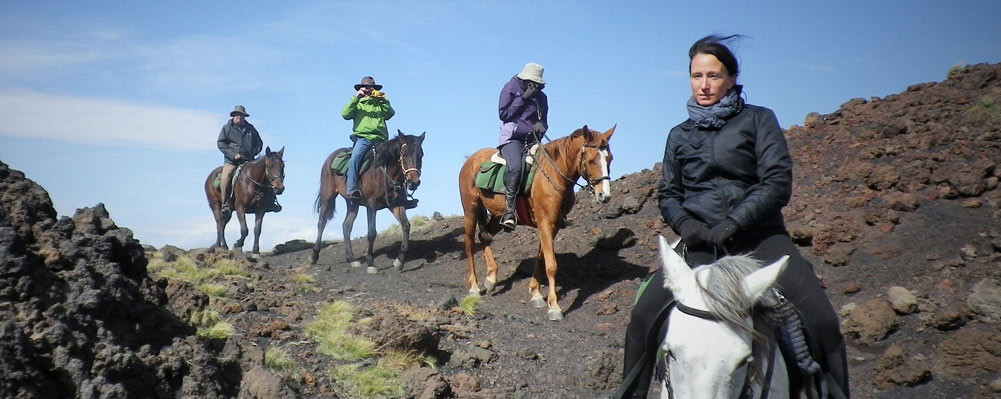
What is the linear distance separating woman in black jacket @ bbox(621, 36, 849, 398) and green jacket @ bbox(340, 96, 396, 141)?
13.1 meters

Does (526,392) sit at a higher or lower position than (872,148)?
lower

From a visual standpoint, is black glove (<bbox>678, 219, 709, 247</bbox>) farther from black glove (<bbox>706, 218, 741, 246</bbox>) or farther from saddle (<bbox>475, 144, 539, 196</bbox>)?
saddle (<bbox>475, 144, 539, 196</bbox>)

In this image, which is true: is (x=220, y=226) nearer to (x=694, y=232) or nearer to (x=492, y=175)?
(x=492, y=175)

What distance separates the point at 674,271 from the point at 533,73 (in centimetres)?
892

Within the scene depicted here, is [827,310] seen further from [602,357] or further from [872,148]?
[872,148]

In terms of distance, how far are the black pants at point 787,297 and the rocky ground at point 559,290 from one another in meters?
3.19

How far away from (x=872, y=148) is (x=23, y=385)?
47.3ft

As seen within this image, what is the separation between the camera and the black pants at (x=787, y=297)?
3.34m

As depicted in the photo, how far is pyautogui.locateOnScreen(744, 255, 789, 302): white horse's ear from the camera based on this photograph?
2.88 metres

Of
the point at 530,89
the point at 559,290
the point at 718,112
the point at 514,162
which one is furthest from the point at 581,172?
the point at 718,112

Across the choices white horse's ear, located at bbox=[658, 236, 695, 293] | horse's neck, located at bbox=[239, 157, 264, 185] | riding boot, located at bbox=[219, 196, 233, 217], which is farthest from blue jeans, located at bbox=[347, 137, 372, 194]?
white horse's ear, located at bbox=[658, 236, 695, 293]

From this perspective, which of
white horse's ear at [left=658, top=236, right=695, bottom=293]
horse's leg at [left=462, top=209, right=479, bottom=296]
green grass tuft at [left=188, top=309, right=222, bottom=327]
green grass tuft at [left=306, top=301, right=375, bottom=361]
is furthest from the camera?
horse's leg at [left=462, top=209, right=479, bottom=296]

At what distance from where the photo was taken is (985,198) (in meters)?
12.0

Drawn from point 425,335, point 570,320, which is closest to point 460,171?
point 570,320
